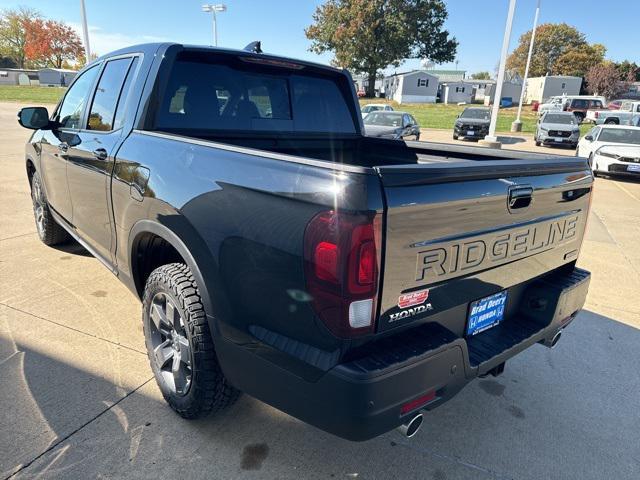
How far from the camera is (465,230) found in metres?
1.92

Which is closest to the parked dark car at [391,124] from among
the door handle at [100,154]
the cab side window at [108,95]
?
the cab side window at [108,95]

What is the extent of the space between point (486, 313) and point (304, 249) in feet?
3.60

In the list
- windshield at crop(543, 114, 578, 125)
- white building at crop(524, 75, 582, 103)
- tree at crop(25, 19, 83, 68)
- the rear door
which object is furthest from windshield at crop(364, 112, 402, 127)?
tree at crop(25, 19, 83, 68)

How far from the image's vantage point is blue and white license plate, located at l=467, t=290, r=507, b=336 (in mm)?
2207

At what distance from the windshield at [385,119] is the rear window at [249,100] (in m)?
14.3

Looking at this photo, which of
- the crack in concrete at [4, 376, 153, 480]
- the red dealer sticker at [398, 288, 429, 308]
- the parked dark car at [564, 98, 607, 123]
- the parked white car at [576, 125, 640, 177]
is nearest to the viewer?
the red dealer sticker at [398, 288, 429, 308]

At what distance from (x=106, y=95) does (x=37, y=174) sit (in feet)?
6.59

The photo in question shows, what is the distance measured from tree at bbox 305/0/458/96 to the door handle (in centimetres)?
5794

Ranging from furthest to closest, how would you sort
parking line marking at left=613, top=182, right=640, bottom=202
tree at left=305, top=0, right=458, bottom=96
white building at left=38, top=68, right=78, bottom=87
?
white building at left=38, top=68, right=78, bottom=87, tree at left=305, top=0, right=458, bottom=96, parking line marking at left=613, top=182, right=640, bottom=202

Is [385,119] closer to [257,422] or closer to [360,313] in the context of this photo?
[257,422]

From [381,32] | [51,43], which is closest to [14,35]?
[51,43]

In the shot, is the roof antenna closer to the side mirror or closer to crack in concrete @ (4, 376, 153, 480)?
the side mirror

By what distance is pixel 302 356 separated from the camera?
179 centimetres

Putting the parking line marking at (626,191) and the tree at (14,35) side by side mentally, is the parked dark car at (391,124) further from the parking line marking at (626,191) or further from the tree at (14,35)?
the tree at (14,35)
